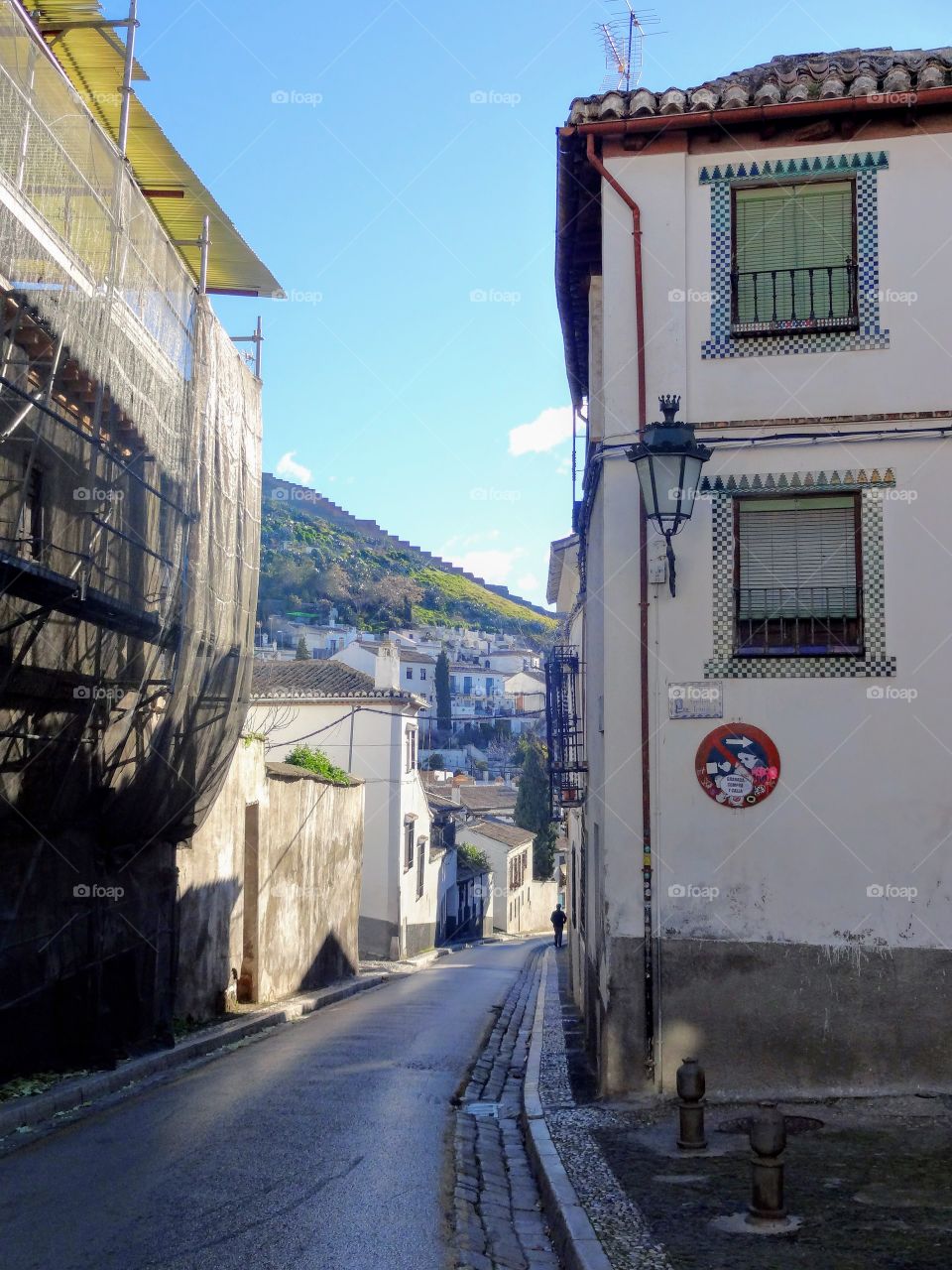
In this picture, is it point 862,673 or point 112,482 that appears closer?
point 862,673

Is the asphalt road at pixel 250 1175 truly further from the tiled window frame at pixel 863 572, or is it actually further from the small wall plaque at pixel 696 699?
the tiled window frame at pixel 863 572

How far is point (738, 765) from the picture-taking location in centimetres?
971

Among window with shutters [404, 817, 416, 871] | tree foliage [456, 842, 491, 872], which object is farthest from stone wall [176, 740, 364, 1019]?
tree foliage [456, 842, 491, 872]

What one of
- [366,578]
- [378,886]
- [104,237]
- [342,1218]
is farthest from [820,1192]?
[366,578]

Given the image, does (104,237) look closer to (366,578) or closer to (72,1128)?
(72,1128)

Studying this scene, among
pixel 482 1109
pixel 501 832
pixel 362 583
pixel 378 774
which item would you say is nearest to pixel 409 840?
pixel 378 774

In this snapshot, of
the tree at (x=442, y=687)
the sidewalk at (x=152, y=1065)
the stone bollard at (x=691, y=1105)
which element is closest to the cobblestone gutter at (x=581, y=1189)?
the stone bollard at (x=691, y=1105)

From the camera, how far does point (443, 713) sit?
283 feet

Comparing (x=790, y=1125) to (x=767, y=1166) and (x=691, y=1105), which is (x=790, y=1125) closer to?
(x=691, y=1105)

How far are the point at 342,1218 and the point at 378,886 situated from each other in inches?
1209

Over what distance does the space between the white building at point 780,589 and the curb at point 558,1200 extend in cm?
80

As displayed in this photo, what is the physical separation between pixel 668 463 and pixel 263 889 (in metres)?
11.4

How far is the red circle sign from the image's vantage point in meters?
9.66

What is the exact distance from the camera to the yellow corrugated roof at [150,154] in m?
13.2
